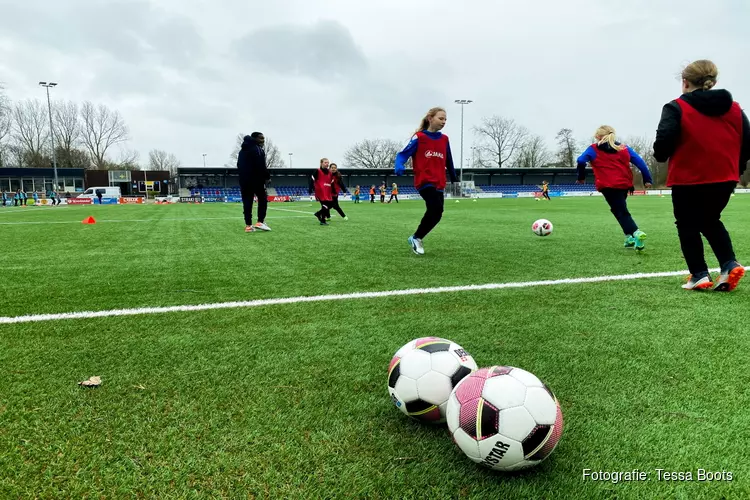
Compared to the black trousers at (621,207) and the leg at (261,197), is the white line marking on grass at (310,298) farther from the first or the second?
the leg at (261,197)

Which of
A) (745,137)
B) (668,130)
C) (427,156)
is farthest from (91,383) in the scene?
(745,137)

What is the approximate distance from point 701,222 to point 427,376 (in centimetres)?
354

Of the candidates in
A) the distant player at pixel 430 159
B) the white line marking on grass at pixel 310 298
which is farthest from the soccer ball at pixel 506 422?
the distant player at pixel 430 159

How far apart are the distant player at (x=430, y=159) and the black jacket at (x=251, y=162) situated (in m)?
4.29

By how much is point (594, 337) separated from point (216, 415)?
222cm

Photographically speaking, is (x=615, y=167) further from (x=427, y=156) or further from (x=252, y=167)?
(x=252, y=167)

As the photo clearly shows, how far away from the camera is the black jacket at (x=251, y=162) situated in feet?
30.8

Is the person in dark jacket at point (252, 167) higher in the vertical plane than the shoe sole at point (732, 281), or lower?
higher

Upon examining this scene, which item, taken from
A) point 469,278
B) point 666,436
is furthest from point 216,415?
point 469,278

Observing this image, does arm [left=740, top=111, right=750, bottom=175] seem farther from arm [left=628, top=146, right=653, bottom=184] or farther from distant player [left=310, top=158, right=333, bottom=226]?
distant player [left=310, top=158, right=333, bottom=226]

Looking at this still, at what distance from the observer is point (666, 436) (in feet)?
5.51

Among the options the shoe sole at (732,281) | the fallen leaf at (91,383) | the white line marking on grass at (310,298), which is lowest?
the fallen leaf at (91,383)

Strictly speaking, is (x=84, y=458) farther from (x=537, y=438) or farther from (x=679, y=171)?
(x=679, y=171)

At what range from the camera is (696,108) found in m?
3.73
